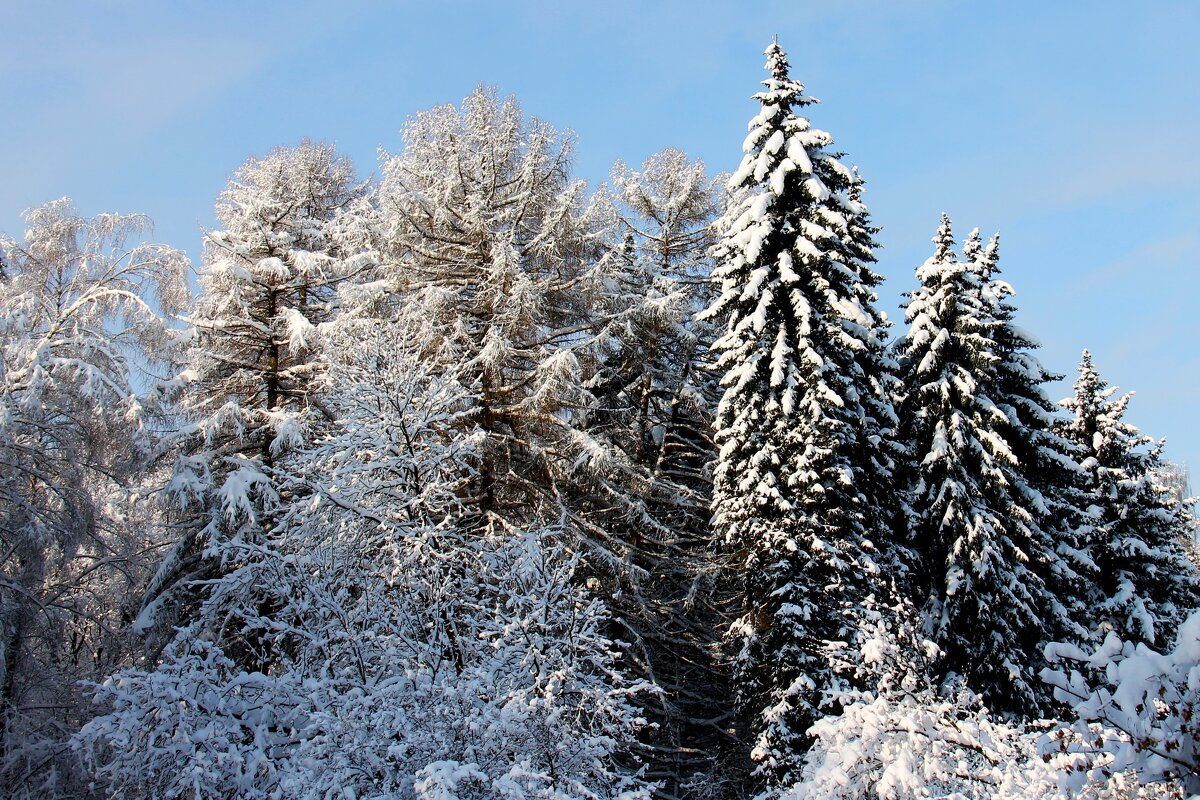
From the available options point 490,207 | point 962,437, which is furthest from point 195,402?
point 962,437

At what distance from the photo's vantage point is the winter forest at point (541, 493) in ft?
27.5

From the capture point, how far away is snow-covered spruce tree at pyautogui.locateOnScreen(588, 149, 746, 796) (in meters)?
16.7

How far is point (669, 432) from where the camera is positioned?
19875mm

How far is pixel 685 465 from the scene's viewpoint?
20.7m

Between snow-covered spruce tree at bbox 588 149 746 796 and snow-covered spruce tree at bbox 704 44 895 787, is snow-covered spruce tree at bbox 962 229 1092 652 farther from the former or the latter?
snow-covered spruce tree at bbox 588 149 746 796

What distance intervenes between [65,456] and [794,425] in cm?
1135

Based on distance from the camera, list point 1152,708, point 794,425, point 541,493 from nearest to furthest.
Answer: point 1152,708
point 794,425
point 541,493

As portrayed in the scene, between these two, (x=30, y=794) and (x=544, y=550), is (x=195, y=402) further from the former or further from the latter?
(x=544, y=550)

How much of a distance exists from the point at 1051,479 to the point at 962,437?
10.6 ft

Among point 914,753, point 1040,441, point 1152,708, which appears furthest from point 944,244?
point 1152,708

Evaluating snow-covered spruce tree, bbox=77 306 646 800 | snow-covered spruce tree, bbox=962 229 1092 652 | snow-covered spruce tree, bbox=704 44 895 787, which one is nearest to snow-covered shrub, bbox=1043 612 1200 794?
snow-covered spruce tree, bbox=77 306 646 800

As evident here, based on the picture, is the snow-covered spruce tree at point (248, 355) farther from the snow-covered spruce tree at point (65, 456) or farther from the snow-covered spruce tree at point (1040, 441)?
→ the snow-covered spruce tree at point (1040, 441)

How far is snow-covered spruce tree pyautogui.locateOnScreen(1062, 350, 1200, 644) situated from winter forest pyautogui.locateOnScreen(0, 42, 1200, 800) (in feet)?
0.40

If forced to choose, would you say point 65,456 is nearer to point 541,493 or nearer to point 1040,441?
point 541,493
